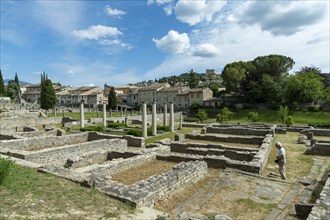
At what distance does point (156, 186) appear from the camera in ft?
27.4

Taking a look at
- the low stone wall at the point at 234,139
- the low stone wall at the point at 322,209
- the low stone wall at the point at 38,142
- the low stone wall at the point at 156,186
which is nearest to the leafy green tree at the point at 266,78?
the low stone wall at the point at 234,139

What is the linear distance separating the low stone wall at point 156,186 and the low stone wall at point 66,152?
6.40 meters

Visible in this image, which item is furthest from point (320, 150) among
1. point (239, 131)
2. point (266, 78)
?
point (266, 78)

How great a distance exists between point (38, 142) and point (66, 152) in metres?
4.06

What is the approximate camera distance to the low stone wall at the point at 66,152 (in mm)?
13757

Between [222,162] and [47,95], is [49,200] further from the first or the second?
[47,95]

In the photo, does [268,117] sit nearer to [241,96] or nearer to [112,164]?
[241,96]

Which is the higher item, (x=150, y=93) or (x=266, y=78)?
(x=266, y=78)

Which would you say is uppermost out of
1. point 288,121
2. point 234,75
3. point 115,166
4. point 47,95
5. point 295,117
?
point 234,75

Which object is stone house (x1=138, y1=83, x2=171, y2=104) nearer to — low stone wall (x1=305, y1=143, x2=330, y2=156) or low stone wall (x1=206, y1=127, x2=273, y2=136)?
low stone wall (x1=206, y1=127, x2=273, y2=136)

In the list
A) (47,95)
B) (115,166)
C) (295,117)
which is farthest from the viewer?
(47,95)

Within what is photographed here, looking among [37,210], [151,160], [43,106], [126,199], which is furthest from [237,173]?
[43,106]

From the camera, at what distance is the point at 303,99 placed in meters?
51.2

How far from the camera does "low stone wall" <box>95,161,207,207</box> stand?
712 centimetres
